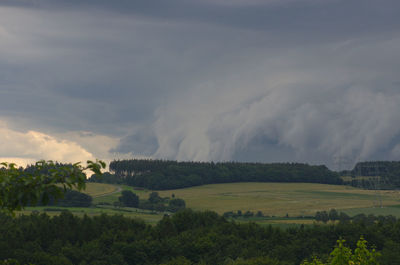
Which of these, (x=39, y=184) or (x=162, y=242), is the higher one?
(x=39, y=184)

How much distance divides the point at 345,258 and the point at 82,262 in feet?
233

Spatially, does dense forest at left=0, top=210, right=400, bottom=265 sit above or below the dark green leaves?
below

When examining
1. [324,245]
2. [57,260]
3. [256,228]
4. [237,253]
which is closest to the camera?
[57,260]

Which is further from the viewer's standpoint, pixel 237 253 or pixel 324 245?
pixel 324 245

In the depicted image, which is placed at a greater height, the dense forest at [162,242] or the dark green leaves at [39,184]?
the dark green leaves at [39,184]

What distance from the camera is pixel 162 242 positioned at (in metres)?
104

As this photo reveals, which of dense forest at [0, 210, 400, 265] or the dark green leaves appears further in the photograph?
dense forest at [0, 210, 400, 265]

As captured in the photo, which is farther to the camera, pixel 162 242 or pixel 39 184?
pixel 162 242

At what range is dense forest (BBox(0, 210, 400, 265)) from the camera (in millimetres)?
95312

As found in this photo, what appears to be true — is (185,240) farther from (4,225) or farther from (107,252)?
(4,225)

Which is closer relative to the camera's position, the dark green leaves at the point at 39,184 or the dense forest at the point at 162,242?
the dark green leaves at the point at 39,184

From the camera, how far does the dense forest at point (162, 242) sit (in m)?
95.3

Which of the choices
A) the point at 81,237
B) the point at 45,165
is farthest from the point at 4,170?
the point at 81,237

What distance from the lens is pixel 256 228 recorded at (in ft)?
415
